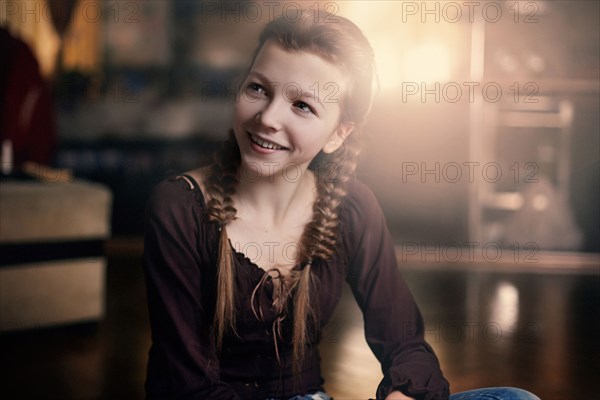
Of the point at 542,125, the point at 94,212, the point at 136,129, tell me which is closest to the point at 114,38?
the point at 136,129

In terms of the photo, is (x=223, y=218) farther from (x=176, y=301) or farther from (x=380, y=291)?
(x=380, y=291)

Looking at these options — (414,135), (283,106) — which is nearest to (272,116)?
(283,106)

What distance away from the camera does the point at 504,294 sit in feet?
8.66

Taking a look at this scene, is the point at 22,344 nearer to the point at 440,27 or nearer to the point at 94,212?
the point at 94,212

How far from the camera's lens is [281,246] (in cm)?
91

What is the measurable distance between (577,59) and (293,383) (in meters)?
2.94

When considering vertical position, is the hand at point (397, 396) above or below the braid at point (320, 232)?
below

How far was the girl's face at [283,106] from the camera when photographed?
820mm

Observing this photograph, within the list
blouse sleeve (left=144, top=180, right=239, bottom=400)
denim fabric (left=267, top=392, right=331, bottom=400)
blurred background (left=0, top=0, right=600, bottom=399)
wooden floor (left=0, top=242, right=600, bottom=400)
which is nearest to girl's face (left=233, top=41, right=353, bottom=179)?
blouse sleeve (left=144, top=180, right=239, bottom=400)

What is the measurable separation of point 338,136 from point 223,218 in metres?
0.18

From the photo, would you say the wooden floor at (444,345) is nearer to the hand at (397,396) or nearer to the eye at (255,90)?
the hand at (397,396)

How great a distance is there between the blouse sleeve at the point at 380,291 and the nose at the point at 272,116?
0.17 metres

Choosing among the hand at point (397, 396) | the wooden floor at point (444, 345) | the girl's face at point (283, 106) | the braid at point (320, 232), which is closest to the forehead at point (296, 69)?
the girl's face at point (283, 106)

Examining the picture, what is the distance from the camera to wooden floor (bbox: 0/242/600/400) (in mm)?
1750
